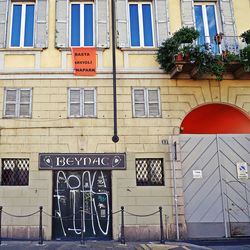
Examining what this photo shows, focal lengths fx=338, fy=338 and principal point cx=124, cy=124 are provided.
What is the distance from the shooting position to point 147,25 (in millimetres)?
12094

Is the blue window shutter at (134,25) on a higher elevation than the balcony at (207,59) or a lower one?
higher

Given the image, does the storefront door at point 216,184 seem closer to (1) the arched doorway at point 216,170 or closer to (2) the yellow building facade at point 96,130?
(1) the arched doorway at point 216,170

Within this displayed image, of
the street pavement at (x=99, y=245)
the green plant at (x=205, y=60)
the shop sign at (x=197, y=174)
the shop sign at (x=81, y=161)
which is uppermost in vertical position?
the green plant at (x=205, y=60)

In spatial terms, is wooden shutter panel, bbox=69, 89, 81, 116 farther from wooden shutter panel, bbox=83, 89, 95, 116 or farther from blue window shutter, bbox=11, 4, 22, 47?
blue window shutter, bbox=11, 4, 22, 47

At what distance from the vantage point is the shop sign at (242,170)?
1102cm

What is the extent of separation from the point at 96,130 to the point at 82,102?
1.07m

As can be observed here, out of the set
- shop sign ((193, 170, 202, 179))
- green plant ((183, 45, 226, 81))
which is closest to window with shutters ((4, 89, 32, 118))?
green plant ((183, 45, 226, 81))

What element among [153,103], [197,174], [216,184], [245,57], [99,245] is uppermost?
[245,57]

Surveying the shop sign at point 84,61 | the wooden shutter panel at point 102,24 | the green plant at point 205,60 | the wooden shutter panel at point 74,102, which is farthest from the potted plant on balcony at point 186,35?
the wooden shutter panel at point 74,102

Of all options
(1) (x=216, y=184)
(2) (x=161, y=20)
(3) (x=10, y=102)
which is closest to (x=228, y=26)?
(2) (x=161, y=20)

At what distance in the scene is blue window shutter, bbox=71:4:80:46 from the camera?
11719mm

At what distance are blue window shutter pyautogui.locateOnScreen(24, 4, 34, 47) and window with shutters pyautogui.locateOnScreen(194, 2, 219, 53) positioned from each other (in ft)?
19.2

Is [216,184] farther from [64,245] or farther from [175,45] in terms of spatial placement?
[64,245]

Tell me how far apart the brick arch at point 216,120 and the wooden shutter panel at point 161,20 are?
2.78 m
